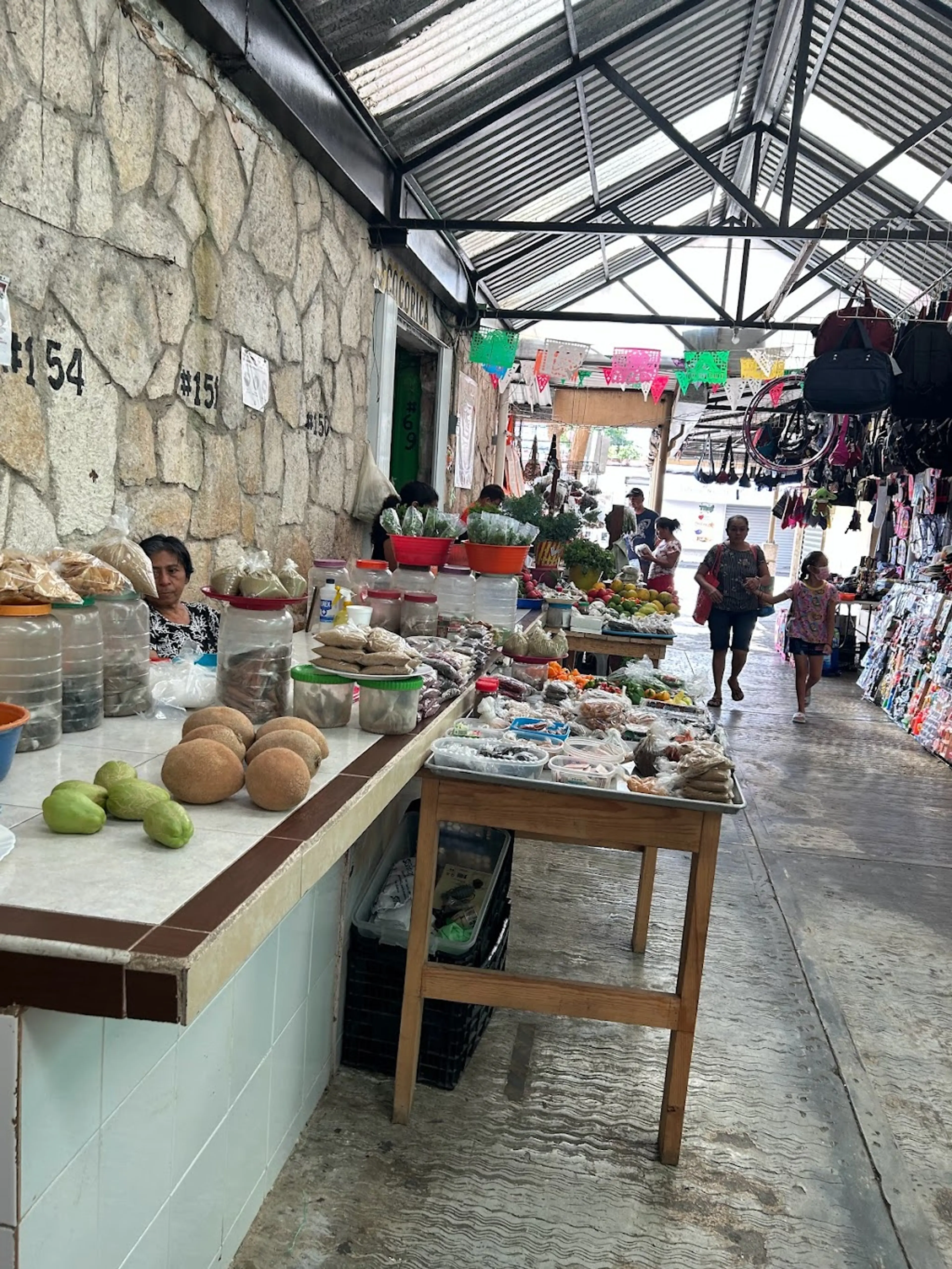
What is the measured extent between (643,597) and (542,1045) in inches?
185

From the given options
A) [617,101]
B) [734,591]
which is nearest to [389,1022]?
[617,101]

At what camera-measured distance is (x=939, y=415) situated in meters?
7.49

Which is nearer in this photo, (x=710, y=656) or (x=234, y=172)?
(x=234, y=172)

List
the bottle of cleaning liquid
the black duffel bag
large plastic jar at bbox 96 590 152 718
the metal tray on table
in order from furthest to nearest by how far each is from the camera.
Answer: the black duffel bag → the bottle of cleaning liquid → the metal tray on table → large plastic jar at bbox 96 590 152 718

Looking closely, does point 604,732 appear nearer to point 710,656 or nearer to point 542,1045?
point 542,1045

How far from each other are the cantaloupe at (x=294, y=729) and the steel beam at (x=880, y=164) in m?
5.23

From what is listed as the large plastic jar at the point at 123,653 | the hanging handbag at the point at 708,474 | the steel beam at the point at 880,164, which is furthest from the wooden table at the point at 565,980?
the hanging handbag at the point at 708,474

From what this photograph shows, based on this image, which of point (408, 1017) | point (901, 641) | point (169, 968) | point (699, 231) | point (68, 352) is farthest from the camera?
point (901, 641)

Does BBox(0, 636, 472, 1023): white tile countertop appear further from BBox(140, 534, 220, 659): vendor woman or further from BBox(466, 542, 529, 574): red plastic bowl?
BBox(466, 542, 529, 574): red plastic bowl

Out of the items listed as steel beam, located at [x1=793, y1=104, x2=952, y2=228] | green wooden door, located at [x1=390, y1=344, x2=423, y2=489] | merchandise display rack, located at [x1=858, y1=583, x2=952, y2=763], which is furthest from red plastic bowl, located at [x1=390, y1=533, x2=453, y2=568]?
merchandise display rack, located at [x1=858, y1=583, x2=952, y2=763]

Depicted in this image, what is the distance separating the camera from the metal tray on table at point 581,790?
250cm

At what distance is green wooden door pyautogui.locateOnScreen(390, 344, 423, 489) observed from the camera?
849cm

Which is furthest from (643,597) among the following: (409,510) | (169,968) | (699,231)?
(169,968)

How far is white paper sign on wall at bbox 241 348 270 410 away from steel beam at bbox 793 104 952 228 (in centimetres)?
349
